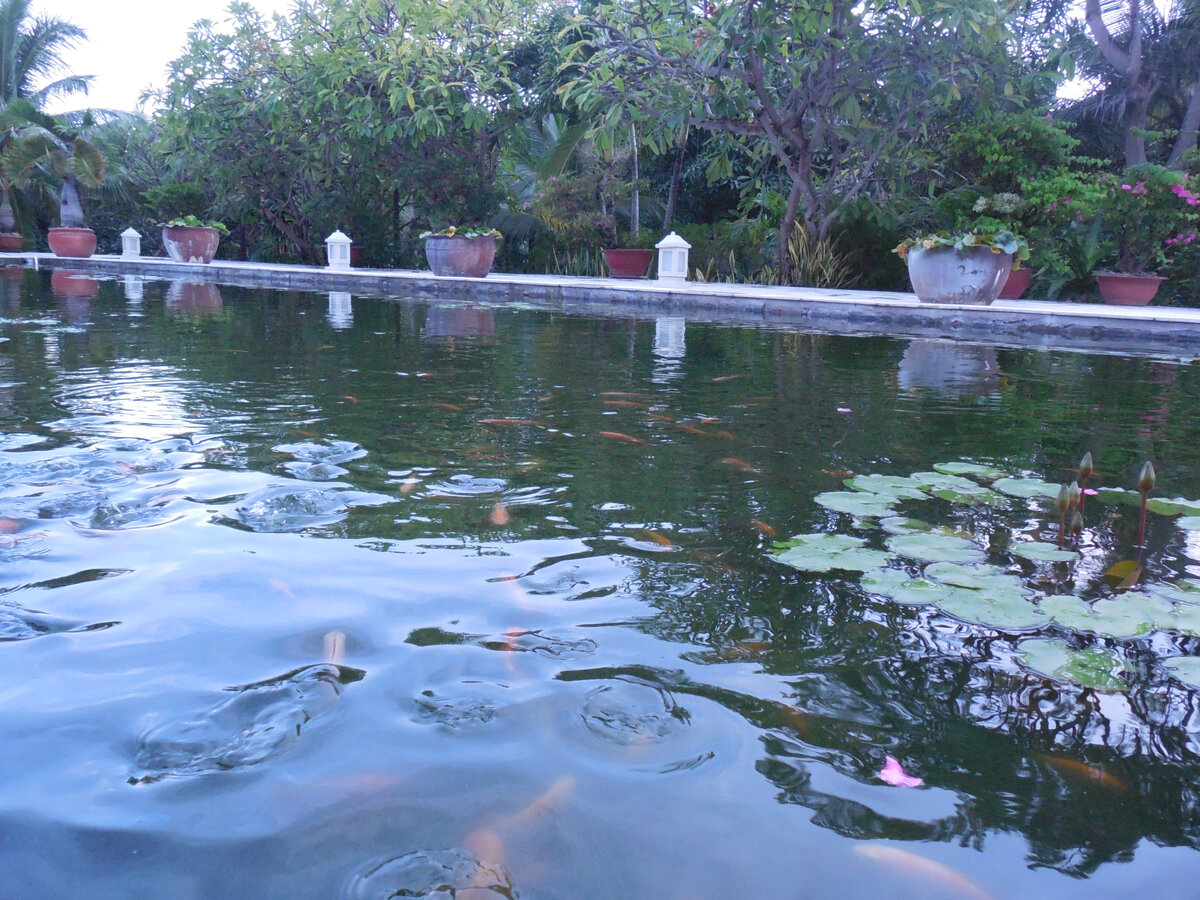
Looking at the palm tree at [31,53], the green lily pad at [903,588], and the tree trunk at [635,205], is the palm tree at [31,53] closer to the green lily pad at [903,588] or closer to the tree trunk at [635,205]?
the tree trunk at [635,205]

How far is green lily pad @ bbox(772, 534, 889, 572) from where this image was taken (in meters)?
2.19

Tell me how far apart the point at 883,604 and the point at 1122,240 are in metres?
10.3

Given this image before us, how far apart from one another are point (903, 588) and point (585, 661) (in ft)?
2.51

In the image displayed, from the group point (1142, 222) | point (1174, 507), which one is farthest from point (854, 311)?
point (1174, 507)

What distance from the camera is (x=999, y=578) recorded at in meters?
2.11

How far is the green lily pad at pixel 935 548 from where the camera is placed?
88.3 inches

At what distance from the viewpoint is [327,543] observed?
7.47 ft

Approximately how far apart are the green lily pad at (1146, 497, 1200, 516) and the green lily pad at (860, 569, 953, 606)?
1.07 metres

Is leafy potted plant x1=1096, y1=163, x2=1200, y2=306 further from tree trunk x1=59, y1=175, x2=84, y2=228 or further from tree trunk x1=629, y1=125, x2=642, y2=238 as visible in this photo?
tree trunk x1=59, y1=175, x2=84, y2=228

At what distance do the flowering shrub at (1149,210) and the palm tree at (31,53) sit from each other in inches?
900

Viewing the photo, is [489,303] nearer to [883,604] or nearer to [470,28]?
[470,28]

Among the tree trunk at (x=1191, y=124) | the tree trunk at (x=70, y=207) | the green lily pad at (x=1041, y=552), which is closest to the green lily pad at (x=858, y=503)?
the green lily pad at (x=1041, y=552)

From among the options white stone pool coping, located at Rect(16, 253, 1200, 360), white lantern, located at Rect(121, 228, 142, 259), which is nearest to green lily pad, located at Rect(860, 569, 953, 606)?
white stone pool coping, located at Rect(16, 253, 1200, 360)

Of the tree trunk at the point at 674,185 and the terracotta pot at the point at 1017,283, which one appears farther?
the tree trunk at the point at 674,185
